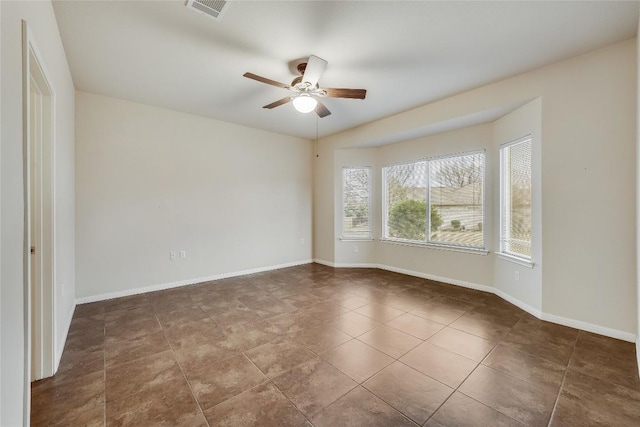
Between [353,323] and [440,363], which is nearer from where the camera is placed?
[440,363]

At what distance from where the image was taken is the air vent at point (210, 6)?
80.4 inches

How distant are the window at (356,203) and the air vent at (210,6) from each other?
3.95 m

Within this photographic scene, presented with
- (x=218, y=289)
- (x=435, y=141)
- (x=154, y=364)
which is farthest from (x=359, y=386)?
(x=435, y=141)

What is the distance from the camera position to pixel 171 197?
4.32 m

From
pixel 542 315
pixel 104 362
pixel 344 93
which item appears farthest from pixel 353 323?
pixel 344 93

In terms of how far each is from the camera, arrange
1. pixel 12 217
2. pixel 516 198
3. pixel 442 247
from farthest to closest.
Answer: pixel 442 247 → pixel 516 198 → pixel 12 217

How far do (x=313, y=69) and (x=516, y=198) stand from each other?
3.16m

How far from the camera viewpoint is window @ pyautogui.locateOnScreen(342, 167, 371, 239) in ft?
18.9

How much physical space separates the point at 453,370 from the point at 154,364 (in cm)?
246

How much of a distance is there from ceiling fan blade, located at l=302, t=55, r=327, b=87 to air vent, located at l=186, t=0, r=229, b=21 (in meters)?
0.80

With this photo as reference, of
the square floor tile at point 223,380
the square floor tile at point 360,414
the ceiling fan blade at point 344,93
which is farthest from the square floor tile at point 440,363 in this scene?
the ceiling fan blade at point 344,93

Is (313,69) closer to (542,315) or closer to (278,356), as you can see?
(278,356)

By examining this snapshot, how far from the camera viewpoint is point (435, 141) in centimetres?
470

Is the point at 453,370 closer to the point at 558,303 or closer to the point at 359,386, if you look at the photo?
the point at 359,386
